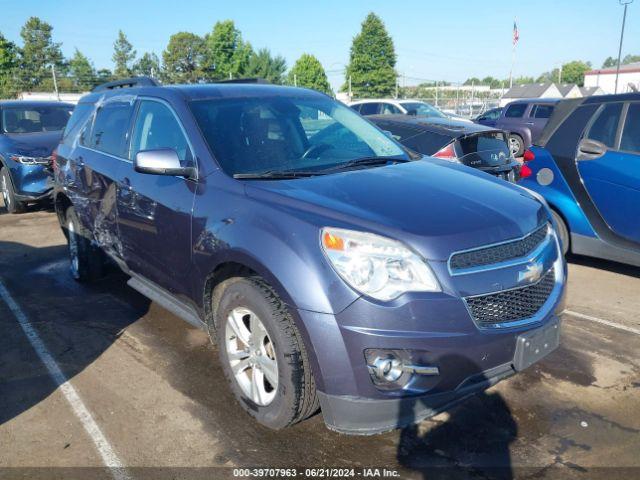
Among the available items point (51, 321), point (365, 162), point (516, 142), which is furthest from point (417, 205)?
point (516, 142)

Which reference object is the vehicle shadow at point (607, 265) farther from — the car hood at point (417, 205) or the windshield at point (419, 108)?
the windshield at point (419, 108)

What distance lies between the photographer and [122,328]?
4.48 m

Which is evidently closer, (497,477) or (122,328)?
(497,477)

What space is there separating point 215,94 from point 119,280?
8.92 ft

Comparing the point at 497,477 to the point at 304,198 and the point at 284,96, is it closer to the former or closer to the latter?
the point at 304,198

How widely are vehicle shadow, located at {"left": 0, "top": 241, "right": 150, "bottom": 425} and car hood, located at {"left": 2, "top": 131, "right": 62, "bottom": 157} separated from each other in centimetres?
271

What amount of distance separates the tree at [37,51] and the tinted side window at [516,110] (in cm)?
5724

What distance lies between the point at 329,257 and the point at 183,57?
74777 millimetres

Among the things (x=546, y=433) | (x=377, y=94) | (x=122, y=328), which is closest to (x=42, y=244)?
(x=122, y=328)

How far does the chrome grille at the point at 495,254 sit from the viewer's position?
254 centimetres

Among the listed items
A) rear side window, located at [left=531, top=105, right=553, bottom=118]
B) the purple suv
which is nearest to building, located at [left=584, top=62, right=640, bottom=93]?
the purple suv

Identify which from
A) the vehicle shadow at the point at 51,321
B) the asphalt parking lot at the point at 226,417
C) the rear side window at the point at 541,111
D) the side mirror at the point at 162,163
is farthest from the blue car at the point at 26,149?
the rear side window at the point at 541,111

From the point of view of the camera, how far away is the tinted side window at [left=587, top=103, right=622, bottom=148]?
210 inches

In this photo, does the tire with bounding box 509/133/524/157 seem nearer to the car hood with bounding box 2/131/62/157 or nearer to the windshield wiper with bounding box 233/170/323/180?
the car hood with bounding box 2/131/62/157
